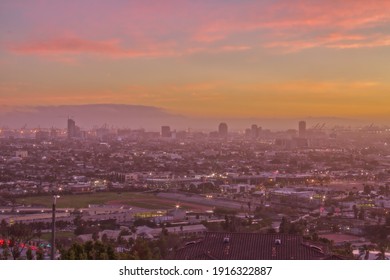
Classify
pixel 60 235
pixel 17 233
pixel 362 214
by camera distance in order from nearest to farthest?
pixel 17 233
pixel 60 235
pixel 362 214

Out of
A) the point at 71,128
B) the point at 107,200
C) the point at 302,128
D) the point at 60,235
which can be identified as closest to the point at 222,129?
the point at 302,128

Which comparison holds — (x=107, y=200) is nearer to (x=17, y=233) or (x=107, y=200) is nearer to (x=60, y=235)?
(x=60, y=235)

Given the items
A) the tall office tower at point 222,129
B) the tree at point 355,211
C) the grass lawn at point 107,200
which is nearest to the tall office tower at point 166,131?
the tall office tower at point 222,129

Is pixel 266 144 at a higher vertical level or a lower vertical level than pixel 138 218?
higher

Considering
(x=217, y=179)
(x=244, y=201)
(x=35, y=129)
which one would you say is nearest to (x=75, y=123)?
(x=35, y=129)

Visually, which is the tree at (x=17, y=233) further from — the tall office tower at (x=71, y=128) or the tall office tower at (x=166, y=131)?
the tall office tower at (x=166, y=131)

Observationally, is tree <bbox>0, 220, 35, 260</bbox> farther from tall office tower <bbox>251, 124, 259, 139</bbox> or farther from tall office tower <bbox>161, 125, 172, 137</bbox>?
tall office tower <bbox>251, 124, 259, 139</bbox>

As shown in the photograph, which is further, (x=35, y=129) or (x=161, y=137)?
(x=161, y=137)

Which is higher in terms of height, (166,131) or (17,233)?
(166,131)

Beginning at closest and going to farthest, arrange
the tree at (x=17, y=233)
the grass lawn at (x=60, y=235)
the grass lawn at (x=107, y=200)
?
the tree at (x=17, y=233), the grass lawn at (x=60, y=235), the grass lawn at (x=107, y=200)

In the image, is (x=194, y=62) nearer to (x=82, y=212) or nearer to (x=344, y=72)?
(x=344, y=72)

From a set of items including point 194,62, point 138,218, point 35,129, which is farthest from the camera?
point 138,218
